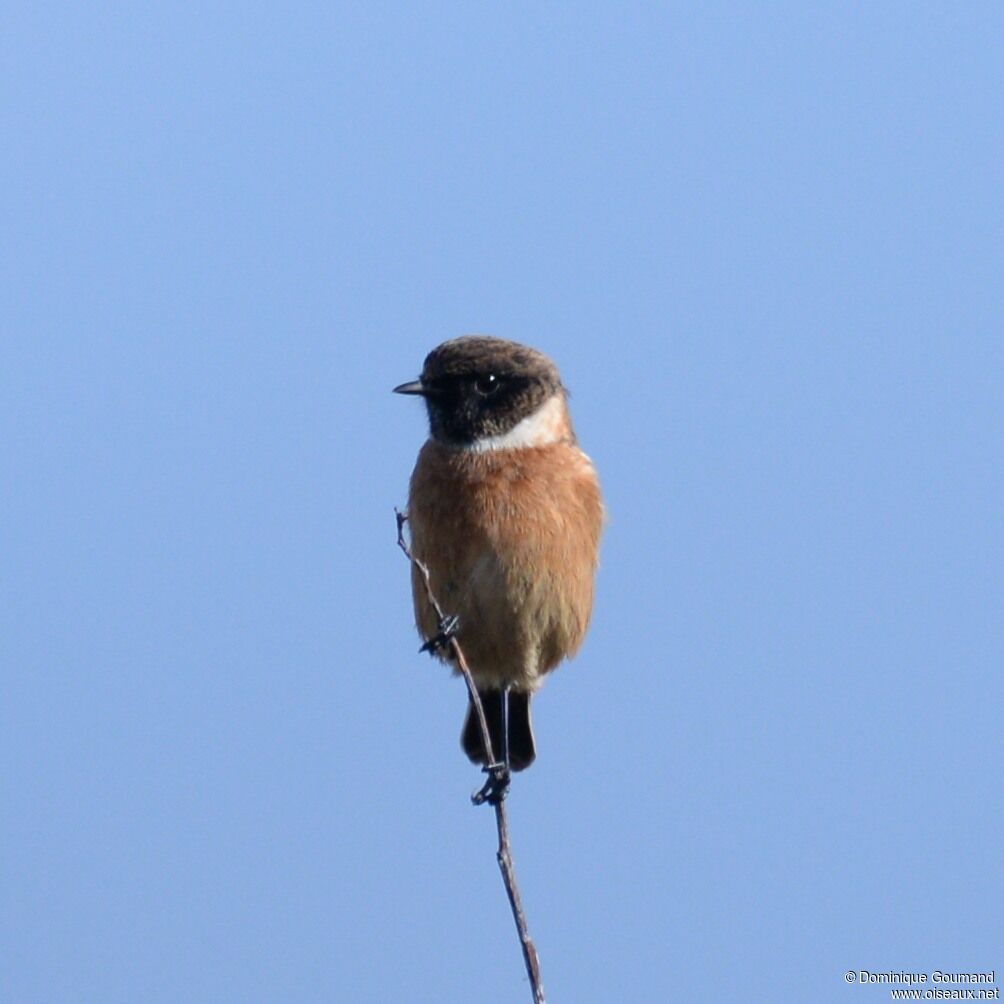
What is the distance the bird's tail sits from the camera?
6750mm

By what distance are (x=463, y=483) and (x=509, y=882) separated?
2308mm

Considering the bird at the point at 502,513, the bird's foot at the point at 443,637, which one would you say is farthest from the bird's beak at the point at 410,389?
the bird's foot at the point at 443,637

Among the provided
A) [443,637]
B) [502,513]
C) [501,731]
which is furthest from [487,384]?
[501,731]

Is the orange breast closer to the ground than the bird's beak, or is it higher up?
closer to the ground

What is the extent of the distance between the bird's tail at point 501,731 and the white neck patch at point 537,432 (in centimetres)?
115

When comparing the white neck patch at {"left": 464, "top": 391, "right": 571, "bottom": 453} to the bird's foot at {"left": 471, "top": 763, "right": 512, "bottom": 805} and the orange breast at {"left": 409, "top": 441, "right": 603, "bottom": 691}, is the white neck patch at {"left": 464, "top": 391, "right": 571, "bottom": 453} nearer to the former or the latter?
the orange breast at {"left": 409, "top": 441, "right": 603, "bottom": 691}

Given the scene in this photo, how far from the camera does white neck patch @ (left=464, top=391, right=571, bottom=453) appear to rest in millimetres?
6086

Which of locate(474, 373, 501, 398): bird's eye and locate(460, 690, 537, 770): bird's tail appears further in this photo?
locate(460, 690, 537, 770): bird's tail

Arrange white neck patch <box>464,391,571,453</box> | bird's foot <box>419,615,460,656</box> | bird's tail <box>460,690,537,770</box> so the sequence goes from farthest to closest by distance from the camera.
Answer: bird's tail <box>460,690,537,770</box>, white neck patch <box>464,391,571,453</box>, bird's foot <box>419,615,460,656</box>

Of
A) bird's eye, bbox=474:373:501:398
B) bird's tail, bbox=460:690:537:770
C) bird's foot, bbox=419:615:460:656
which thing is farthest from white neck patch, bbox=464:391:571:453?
bird's tail, bbox=460:690:537:770

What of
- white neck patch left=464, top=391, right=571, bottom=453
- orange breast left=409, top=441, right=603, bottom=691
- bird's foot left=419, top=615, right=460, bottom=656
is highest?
white neck patch left=464, top=391, right=571, bottom=453

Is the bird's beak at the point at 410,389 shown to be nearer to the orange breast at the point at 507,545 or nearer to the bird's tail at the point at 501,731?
the orange breast at the point at 507,545

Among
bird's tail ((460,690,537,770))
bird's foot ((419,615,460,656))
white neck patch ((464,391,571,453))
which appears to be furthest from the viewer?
bird's tail ((460,690,537,770))

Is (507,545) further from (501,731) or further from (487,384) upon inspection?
(501,731)
